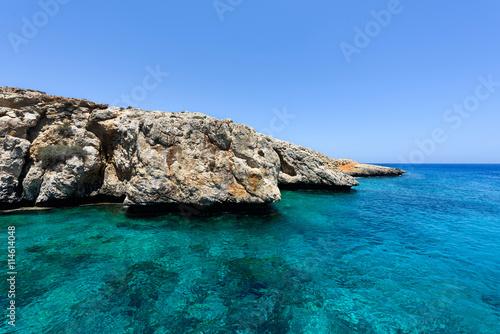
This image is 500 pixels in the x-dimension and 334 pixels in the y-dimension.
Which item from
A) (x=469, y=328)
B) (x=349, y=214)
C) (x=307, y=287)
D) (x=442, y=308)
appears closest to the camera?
(x=469, y=328)

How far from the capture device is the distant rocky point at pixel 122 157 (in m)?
14.6

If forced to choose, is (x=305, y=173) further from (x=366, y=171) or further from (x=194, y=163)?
(x=366, y=171)

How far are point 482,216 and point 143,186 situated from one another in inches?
1136

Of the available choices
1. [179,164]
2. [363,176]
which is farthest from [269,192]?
[363,176]

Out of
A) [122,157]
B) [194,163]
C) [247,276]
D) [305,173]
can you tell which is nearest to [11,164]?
[122,157]

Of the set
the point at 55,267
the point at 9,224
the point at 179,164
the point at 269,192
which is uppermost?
the point at 179,164

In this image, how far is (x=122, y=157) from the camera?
1700 cm

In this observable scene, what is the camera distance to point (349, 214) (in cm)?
1783

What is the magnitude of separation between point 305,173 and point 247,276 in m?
23.0

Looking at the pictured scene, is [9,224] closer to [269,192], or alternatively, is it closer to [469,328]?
[269,192]

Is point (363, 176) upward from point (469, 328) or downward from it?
upward

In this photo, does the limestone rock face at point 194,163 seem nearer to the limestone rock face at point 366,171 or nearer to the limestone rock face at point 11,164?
the limestone rock face at point 11,164

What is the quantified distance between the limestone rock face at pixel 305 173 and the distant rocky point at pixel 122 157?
11.9 m

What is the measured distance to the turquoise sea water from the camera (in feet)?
20.0
